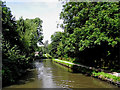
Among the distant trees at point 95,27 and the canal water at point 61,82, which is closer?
the canal water at point 61,82

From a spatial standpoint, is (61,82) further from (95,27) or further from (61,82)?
(95,27)

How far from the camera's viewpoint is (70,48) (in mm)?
20219

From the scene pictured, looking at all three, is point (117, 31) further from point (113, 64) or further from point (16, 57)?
point (16, 57)

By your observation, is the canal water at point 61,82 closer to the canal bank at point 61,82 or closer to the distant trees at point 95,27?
the canal bank at point 61,82

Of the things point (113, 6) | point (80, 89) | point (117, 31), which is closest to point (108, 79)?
point (80, 89)

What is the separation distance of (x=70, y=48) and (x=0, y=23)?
10.8m

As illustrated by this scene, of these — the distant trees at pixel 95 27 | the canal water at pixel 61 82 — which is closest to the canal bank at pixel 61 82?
the canal water at pixel 61 82

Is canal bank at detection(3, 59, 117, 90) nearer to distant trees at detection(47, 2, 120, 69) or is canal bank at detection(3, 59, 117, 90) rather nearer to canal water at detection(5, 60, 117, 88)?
canal water at detection(5, 60, 117, 88)

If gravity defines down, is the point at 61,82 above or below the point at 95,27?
below

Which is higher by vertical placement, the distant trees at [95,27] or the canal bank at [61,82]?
the distant trees at [95,27]

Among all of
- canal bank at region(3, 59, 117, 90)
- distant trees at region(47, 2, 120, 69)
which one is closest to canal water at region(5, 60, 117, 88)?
canal bank at region(3, 59, 117, 90)

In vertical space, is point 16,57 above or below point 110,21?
below

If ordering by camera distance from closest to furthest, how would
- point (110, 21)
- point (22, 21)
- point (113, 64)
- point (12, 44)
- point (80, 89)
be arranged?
point (80, 89) < point (110, 21) < point (12, 44) < point (113, 64) < point (22, 21)

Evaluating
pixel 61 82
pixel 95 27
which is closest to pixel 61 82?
pixel 61 82
